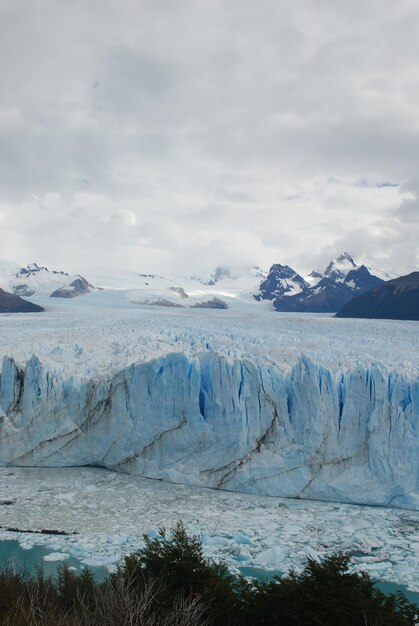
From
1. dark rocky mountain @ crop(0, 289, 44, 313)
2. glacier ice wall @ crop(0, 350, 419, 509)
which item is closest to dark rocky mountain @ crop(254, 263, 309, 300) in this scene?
dark rocky mountain @ crop(0, 289, 44, 313)

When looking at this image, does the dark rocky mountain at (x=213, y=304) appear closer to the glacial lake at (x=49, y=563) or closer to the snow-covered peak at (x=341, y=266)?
the snow-covered peak at (x=341, y=266)

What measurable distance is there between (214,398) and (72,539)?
4.67m

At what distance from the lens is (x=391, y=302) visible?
4022cm

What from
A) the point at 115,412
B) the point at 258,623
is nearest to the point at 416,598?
the point at 258,623

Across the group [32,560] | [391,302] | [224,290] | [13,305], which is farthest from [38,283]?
[32,560]

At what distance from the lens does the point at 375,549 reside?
8.70 metres

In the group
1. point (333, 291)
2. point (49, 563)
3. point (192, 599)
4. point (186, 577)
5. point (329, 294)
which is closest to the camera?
point (192, 599)

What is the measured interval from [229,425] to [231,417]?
0.63 ft

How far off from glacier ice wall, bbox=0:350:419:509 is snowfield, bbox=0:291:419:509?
0.08 ft

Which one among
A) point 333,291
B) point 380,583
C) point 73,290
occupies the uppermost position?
point 333,291

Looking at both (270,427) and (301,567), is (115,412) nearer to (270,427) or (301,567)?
(270,427)

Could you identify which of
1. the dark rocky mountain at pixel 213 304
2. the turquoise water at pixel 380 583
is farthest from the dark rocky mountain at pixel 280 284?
the turquoise water at pixel 380 583

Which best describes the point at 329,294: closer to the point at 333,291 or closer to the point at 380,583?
the point at 333,291

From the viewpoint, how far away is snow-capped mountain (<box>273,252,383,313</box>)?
6519 centimetres
